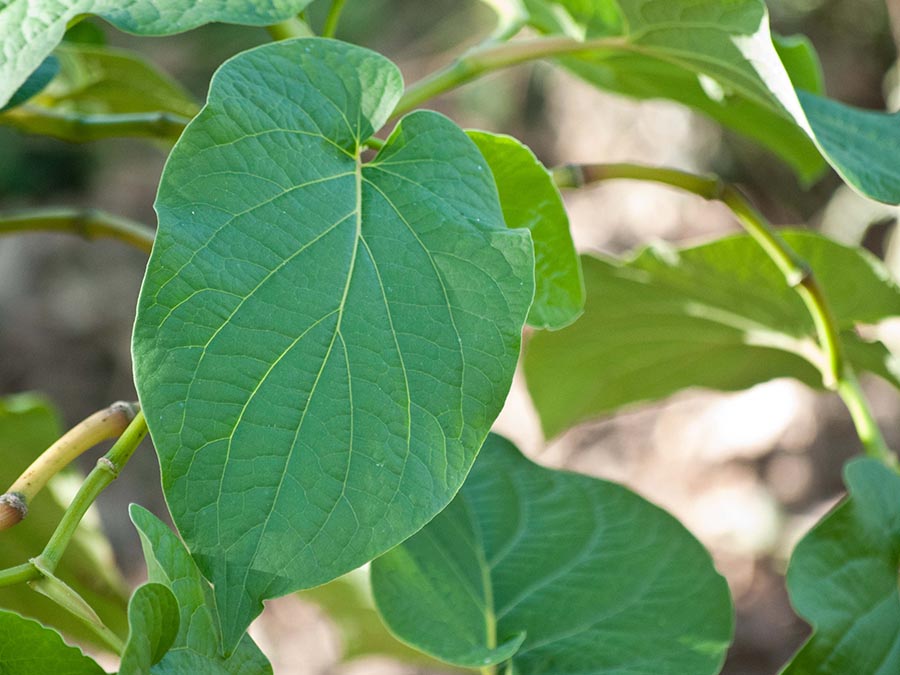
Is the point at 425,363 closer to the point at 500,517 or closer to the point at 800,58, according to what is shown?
the point at 500,517

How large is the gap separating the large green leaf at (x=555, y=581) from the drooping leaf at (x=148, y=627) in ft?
0.45

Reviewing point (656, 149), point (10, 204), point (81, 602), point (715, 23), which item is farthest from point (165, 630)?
point (10, 204)

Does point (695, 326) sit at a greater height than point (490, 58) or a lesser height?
lesser

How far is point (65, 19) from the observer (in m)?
0.32

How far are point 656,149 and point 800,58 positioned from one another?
1.88m

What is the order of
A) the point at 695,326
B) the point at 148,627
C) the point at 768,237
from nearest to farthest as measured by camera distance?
the point at 148,627, the point at 768,237, the point at 695,326

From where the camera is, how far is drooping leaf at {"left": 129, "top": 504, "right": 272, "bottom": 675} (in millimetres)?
277

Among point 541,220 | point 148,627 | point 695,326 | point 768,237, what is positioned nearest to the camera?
point 148,627

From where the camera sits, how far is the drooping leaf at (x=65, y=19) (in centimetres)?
31

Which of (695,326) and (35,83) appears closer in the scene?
(35,83)

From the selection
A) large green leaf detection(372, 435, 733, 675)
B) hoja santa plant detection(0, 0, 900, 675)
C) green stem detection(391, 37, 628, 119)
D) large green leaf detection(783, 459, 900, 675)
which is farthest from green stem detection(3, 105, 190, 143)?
large green leaf detection(783, 459, 900, 675)

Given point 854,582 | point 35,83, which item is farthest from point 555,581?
point 35,83

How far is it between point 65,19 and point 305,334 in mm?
142

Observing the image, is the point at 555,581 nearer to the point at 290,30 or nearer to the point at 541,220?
the point at 541,220
